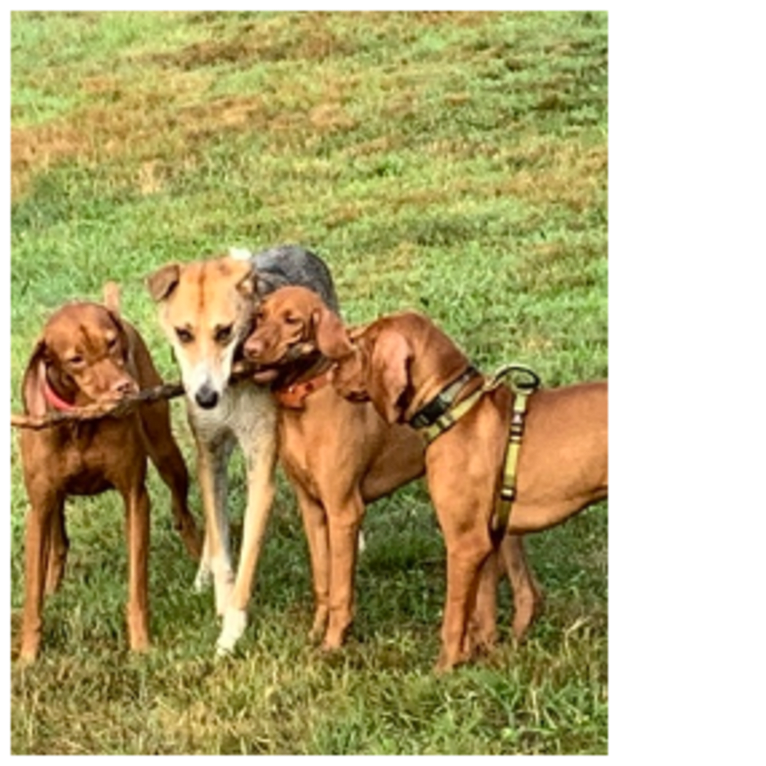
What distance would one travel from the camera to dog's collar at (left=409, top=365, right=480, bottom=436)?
6250 millimetres

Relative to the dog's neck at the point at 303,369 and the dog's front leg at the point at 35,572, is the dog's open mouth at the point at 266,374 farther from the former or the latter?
the dog's front leg at the point at 35,572

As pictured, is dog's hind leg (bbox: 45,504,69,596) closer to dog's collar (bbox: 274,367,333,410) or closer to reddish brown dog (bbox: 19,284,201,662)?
reddish brown dog (bbox: 19,284,201,662)

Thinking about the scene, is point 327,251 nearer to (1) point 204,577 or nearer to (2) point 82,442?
(1) point 204,577

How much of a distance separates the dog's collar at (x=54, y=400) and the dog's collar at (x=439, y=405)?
1.29 m

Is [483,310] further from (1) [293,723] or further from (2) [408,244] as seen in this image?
(1) [293,723]

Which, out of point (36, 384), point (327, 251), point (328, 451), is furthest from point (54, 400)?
point (327, 251)

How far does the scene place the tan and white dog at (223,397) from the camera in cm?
646

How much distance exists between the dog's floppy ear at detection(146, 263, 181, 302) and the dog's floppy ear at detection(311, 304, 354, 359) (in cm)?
60

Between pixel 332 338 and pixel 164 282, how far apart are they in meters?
0.71

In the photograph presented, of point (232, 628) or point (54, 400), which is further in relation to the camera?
point (232, 628)

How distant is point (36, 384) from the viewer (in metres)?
6.64

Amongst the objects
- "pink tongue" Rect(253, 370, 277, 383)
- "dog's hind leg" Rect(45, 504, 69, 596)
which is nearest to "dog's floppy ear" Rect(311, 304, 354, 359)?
"pink tongue" Rect(253, 370, 277, 383)
